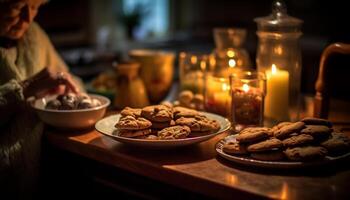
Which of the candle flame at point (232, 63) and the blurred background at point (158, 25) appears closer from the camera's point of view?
the candle flame at point (232, 63)

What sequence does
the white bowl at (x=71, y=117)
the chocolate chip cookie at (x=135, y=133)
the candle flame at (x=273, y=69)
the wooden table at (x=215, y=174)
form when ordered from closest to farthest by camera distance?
the wooden table at (x=215, y=174) → the chocolate chip cookie at (x=135, y=133) → the white bowl at (x=71, y=117) → the candle flame at (x=273, y=69)

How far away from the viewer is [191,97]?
151 cm

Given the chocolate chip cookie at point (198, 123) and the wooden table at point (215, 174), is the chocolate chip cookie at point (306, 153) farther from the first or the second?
the chocolate chip cookie at point (198, 123)

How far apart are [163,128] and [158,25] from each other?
409 cm

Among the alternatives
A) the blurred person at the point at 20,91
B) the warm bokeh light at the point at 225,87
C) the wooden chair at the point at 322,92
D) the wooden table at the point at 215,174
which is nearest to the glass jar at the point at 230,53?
the warm bokeh light at the point at 225,87

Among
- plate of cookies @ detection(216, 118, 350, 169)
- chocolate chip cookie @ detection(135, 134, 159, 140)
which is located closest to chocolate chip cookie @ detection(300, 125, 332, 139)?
plate of cookies @ detection(216, 118, 350, 169)

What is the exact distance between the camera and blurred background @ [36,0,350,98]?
390 cm

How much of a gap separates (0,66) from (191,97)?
621 millimetres

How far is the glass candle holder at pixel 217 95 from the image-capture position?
4.71 feet

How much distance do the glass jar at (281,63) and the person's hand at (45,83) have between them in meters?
0.61

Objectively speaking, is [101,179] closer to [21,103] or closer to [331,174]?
[21,103]

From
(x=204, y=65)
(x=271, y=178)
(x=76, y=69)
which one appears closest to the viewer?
(x=271, y=178)

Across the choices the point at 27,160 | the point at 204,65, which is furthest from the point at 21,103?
the point at 204,65

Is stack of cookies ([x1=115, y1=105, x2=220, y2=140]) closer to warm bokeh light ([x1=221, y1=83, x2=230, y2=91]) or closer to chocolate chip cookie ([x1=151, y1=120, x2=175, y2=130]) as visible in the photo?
chocolate chip cookie ([x1=151, y1=120, x2=175, y2=130])
